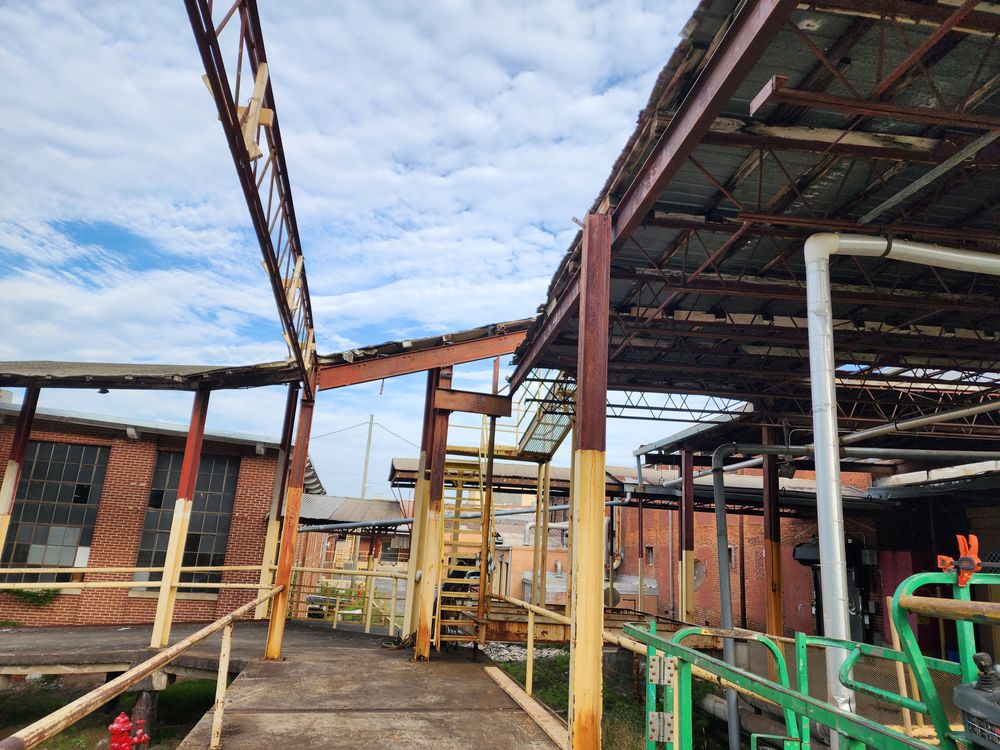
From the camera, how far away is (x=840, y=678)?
4.30m

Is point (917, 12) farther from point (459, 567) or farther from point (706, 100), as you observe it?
point (459, 567)

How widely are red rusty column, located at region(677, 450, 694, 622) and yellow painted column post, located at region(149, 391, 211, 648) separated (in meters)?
11.5

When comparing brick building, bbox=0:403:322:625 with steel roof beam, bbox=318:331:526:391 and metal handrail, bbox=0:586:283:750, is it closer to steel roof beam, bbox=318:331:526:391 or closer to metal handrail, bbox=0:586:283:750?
steel roof beam, bbox=318:331:526:391

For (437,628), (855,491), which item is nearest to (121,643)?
(437,628)

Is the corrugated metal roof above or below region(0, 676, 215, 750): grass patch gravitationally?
above

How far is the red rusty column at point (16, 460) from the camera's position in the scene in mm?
11594

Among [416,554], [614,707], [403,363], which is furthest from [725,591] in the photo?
[403,363]

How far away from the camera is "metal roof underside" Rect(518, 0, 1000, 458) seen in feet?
16.9

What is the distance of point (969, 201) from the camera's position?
7.29 meters

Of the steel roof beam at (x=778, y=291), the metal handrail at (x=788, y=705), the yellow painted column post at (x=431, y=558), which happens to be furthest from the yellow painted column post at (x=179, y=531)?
the metal handrail at (x=788, y=705)

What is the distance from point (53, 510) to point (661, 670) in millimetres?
15019

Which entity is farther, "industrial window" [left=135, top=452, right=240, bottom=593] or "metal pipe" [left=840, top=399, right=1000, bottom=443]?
"industrial window" [left=135, top=452, right=240, bottom=593]

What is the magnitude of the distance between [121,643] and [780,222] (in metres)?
11.7

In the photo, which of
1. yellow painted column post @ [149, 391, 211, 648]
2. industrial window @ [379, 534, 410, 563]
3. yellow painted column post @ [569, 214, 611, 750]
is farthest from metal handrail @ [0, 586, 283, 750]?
industrial window @ [379, 534, 410, 563]
